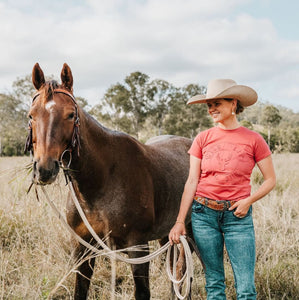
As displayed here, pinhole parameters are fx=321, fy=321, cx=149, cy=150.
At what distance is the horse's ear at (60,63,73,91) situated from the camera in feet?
8.35

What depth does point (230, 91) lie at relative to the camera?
2.39 meters

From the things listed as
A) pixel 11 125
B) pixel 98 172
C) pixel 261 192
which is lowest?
pixel 261 192

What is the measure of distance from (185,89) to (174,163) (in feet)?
141

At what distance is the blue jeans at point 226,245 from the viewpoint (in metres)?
2.27

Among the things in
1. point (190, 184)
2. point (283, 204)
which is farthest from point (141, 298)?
point (283, 204)

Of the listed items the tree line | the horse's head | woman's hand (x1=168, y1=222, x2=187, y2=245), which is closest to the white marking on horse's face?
the horse's head

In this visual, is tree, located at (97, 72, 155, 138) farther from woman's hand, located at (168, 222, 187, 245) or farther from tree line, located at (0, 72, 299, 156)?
woman's hand, located at (168, 222, 187, 245)

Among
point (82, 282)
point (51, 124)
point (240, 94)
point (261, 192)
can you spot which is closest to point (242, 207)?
point (261, 192)

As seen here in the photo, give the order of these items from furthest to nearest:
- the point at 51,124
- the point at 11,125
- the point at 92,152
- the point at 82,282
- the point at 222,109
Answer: the point at 11,125, the point at 82,282, the point at 92,152, the point at 222,109, the point at 51,124

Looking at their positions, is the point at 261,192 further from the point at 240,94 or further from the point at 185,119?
the point at 185,119

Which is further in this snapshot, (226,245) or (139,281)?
(139,281)

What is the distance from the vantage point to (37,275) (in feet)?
11.6

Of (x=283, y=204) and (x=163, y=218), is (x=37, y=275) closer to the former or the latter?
(x=163, y=218)

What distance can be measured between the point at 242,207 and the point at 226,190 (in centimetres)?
18
